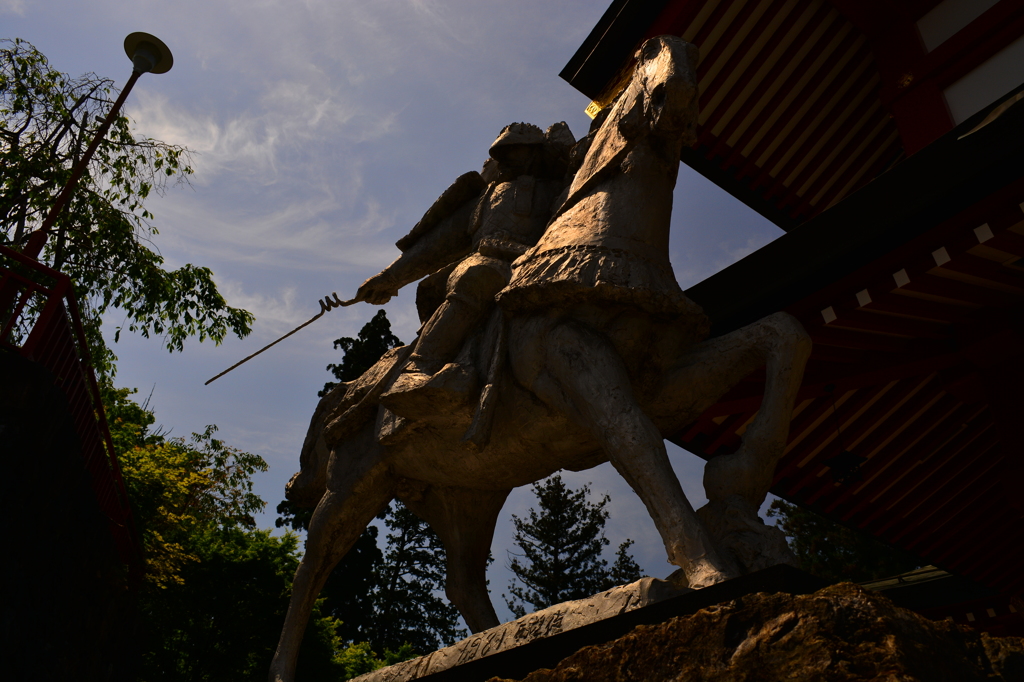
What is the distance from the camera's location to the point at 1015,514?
700cm

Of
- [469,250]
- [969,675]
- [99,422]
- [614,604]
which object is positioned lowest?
[969,675]

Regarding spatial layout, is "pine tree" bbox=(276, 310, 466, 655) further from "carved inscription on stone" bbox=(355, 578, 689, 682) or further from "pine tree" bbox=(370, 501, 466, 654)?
"carved inscription on stone" bbox=(355, 578, 689, 682)

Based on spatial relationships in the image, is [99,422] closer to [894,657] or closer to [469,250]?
[469,250]

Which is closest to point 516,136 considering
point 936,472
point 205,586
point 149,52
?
point 149,52

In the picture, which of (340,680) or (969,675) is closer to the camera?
(969,675)

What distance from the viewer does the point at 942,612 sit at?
8.09 meters

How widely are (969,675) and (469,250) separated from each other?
2816 millimetres

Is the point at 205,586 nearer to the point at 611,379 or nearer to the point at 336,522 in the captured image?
the point at 336,522

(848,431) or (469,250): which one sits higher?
(469,250)

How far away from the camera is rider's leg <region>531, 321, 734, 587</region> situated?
2.25 metres

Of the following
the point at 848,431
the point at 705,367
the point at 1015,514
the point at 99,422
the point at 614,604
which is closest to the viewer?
the point at 614,604

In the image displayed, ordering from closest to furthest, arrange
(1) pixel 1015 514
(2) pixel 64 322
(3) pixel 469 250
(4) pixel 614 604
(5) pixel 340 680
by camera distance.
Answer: (4) pixel 614 604 → (3) pixel 469 250 → (2) pixel 64 322 → (1) pixel 1015 514 → (5) pixel 340 680

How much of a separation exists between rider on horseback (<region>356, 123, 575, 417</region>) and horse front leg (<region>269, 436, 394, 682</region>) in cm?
46

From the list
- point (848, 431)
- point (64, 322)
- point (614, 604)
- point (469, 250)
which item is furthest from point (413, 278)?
point (848, 431)
